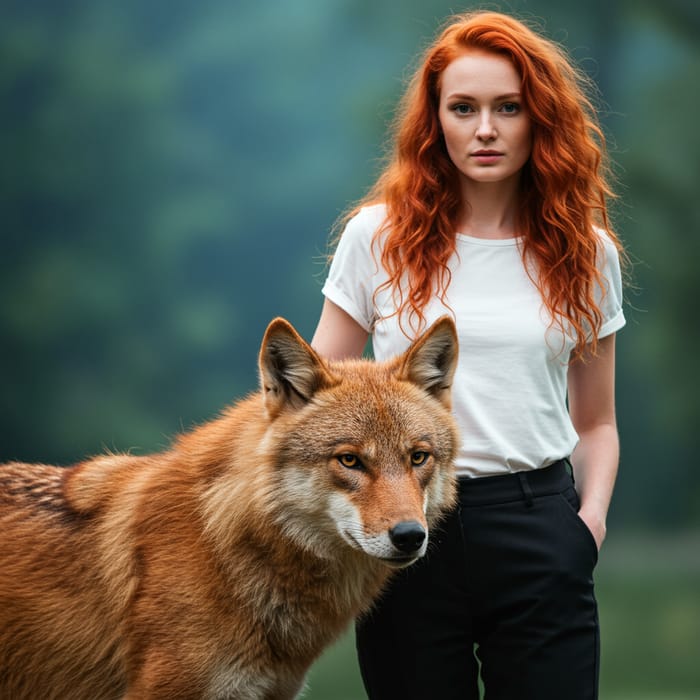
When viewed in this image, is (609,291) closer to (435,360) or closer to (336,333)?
(435,360)

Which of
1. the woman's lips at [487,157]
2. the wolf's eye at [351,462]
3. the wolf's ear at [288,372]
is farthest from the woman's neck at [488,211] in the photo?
the wolf's eye at [351,462]

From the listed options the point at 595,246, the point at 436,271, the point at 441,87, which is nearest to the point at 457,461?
the point at 436,271

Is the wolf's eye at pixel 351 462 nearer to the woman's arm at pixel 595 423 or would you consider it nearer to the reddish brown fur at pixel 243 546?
the reddish brown fur at pixel 243 546

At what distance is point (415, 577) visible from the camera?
9.65 feet

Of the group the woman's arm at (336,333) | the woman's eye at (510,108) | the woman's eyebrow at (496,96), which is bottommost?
the woman's arm at (336,333)

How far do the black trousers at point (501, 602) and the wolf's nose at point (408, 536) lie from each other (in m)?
0.33

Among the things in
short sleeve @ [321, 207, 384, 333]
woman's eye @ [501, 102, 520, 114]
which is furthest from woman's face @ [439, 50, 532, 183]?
short sleeve @ [321, 207, 384, 333]

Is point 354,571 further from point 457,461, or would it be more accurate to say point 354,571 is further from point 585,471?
point 585,471

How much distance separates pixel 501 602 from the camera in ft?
9.52

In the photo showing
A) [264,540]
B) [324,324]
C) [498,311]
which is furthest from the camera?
[324,324]

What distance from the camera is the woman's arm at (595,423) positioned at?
312 cm

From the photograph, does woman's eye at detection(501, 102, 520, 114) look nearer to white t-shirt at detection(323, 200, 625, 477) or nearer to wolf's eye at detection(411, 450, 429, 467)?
white t-shirt at detection(323, 200, 625, 477)

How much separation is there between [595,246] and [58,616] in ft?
5.95

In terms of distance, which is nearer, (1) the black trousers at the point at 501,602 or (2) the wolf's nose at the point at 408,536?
(2) the wolf's nose at the point at 408,536
